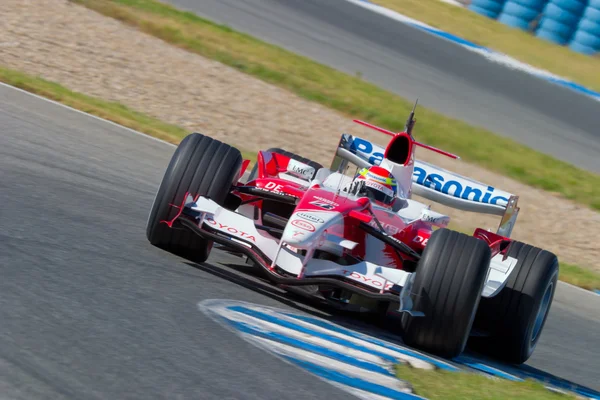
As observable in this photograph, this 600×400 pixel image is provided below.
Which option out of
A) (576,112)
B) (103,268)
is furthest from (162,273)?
(576,112)

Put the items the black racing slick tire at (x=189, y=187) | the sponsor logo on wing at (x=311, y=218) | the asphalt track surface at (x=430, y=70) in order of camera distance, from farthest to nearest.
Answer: the asphalt track surface at (x=430, y=70)
the black racing slick tire at (x=189, y=187)
the sponsor logo on wing at (x=311, y=218)

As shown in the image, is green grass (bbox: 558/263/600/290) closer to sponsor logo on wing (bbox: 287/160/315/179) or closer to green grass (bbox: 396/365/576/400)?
sponsor logo on wing (bbox: 287/160/315/179)

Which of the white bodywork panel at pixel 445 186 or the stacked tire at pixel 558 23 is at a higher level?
the stacked tire at pixel 558 23

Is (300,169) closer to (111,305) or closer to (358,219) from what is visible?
(358,219)

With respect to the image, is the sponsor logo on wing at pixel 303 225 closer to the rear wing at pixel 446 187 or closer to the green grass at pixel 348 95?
the rear wing at pixel 446 187

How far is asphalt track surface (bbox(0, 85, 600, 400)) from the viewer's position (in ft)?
13.1

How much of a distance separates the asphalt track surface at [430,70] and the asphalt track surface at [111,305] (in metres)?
8.93

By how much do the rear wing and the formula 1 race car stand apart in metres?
0.02

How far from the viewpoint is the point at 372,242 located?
272 inches

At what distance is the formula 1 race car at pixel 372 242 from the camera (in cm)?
605

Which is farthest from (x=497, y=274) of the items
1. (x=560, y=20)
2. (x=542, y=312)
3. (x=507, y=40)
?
(x=560, y=20)

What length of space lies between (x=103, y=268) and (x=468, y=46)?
1797 cm

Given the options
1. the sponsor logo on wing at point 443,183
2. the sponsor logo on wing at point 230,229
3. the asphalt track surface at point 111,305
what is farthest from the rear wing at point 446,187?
the sponsor logo on wing at point 230,229

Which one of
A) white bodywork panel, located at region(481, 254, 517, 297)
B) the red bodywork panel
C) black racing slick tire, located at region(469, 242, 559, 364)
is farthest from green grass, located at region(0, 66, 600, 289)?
the red bodywork panel
